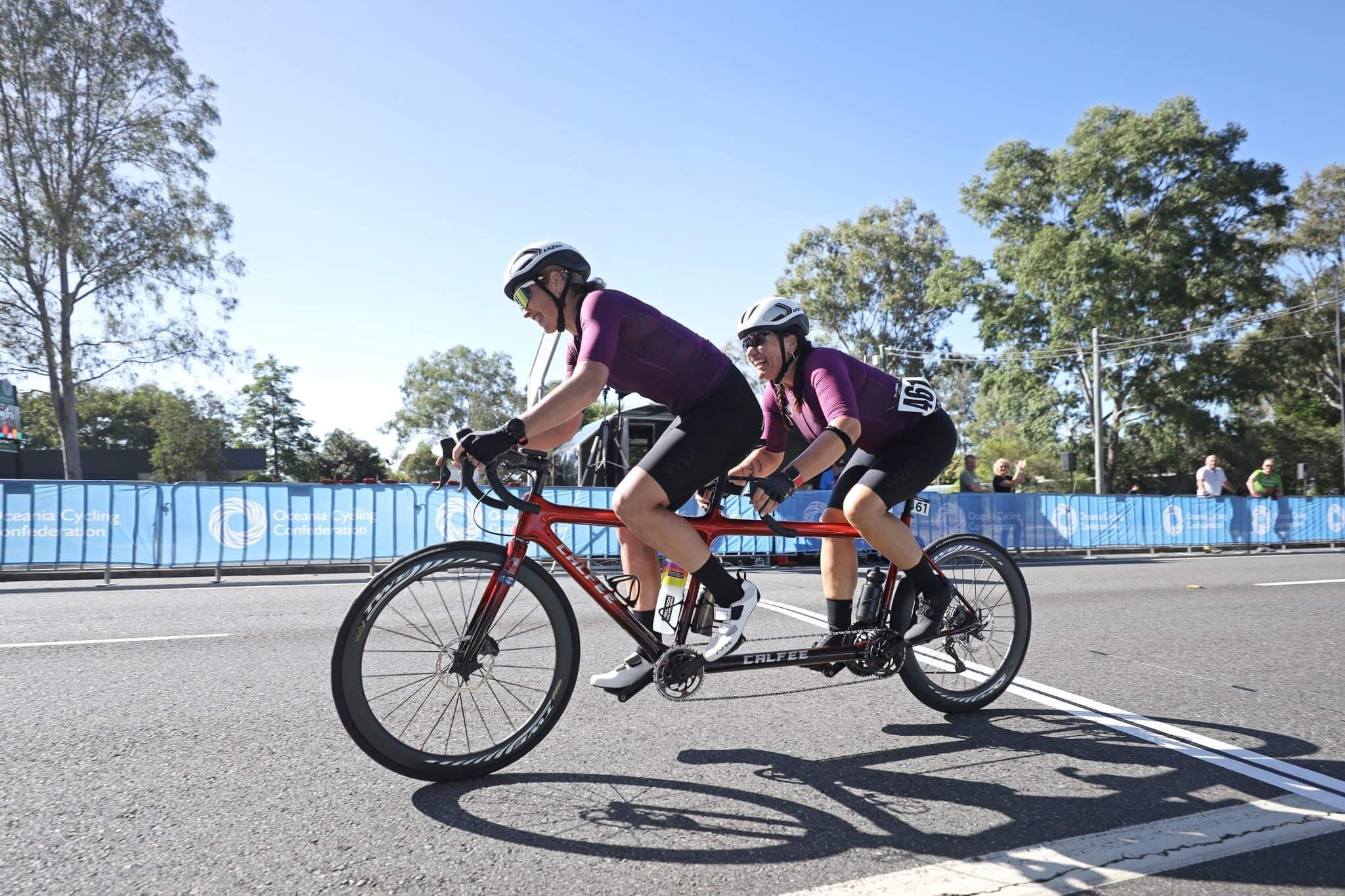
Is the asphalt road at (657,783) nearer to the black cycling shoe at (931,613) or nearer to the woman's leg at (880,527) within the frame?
the black cycling shoe at (931,613)

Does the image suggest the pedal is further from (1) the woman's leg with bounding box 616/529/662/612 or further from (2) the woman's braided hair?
(2) the woman's braided hair

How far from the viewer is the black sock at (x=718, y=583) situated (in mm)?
3086

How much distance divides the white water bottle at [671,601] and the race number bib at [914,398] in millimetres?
1349

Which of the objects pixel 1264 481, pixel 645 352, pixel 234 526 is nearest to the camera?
pixel 645 352

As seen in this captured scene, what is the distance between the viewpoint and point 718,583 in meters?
3.11

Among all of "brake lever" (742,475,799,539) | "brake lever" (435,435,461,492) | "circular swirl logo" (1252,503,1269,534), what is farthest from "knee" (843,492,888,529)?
"circular swirl logo" (1252,503,1269,534)

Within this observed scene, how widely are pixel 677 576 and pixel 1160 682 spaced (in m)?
2.99

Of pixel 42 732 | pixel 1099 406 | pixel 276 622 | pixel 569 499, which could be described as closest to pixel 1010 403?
pixel 1099 406

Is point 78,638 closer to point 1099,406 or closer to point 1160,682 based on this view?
point 1160,682

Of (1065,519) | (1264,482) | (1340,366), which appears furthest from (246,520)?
(1340,366)

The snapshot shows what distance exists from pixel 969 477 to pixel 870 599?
41.2 feet

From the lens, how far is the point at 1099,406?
28.9 m

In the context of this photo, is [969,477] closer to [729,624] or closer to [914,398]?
[914,398]

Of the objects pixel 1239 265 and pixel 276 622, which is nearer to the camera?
pixel 276 622
